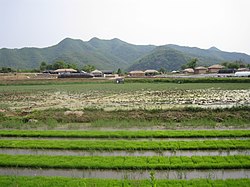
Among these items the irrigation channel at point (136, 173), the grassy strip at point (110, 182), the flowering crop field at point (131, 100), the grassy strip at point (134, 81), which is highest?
the grassy strip at point (134, 81)

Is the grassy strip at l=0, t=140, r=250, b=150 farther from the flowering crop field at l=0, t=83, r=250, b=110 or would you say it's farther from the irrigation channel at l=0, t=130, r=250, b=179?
the flowering crop field at l=0, t=83, r=250, b=110

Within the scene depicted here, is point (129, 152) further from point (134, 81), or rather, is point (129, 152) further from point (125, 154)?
point (134, 81)

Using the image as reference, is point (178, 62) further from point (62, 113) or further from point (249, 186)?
point (249, 186)

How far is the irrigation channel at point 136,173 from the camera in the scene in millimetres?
10344

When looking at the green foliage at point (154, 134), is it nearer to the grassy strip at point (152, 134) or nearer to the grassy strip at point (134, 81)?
the grassy strip at point (152, 134)

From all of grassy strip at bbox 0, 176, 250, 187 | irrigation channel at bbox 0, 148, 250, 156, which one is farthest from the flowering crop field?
grassy strip at bbox 0, 176, 250, 187

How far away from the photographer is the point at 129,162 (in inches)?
456

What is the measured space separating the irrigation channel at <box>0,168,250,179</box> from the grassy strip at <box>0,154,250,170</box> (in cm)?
24

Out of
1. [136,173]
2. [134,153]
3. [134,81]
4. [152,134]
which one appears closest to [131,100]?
[152,134]

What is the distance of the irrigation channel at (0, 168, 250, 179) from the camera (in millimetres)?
10344

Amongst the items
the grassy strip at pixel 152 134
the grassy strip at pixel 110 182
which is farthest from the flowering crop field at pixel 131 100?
the grassy strip at pixel 110 182

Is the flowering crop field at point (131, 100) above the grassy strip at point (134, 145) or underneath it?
above

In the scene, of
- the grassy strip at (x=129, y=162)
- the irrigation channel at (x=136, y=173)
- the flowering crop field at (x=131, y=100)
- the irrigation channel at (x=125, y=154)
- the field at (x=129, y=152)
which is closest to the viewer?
the field at (x=129, y=152)

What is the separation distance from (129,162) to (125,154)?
1681 mm
